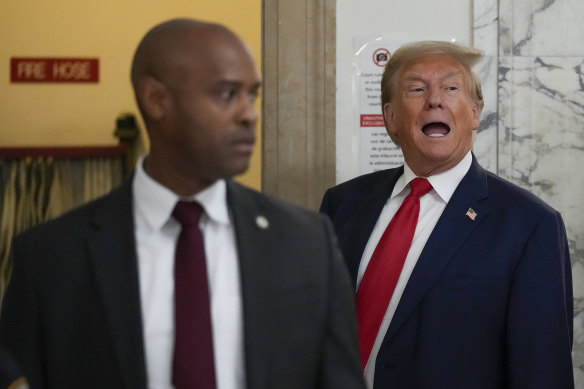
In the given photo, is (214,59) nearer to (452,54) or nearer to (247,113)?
(247,113)

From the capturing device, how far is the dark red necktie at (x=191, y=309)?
1.43m

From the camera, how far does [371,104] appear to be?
344 centimetres

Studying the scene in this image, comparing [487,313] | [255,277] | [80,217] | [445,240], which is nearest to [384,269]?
[445,240]

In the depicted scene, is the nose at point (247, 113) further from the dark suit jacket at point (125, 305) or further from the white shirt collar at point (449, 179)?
the white shirt collar at point (449, 179)

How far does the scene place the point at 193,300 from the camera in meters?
1.47

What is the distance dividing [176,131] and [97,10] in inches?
185

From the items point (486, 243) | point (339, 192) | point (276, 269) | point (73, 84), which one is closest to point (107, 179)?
point (73, 84)

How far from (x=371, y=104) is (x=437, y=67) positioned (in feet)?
2.87

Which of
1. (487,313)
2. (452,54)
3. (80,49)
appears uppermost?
(80,49)

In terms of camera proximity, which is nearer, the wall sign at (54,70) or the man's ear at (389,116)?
the man's ear at (389,116)

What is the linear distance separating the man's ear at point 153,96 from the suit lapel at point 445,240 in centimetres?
114

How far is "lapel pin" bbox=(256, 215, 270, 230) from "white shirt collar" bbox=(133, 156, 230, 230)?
58 mm

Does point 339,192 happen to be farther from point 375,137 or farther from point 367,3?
point 367,3

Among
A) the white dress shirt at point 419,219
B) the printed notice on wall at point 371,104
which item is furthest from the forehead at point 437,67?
the printed notice on wall at point 371,104
